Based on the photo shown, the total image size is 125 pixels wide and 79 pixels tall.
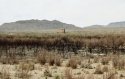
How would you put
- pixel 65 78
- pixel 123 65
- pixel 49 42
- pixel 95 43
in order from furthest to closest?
pixel 49 42 → pixel 95 43 → pixel 123 65 → pixel 65 78

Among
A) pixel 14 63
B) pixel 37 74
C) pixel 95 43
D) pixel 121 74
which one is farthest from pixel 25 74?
pixel 95 43

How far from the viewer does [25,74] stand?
16.0 meters

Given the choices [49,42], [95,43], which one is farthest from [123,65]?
[49,42]

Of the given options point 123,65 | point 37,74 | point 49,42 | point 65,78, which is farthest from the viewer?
point 49,42

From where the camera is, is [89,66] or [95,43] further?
[95,43]

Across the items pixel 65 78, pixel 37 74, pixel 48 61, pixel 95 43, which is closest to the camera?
pixel 65 78

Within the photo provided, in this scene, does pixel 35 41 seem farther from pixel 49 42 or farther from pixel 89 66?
pixel 89 66

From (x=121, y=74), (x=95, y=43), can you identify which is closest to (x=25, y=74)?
(x=121, y=74)

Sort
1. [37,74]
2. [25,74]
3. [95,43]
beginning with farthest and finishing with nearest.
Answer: [95,43]
[37,74]
[25,74]

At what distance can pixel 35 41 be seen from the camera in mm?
38812

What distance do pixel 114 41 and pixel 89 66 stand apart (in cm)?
1646

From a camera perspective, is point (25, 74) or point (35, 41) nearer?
point (25, 74)

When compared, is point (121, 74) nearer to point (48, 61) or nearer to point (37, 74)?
point (37, 74)

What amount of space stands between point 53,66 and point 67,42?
746 inches
